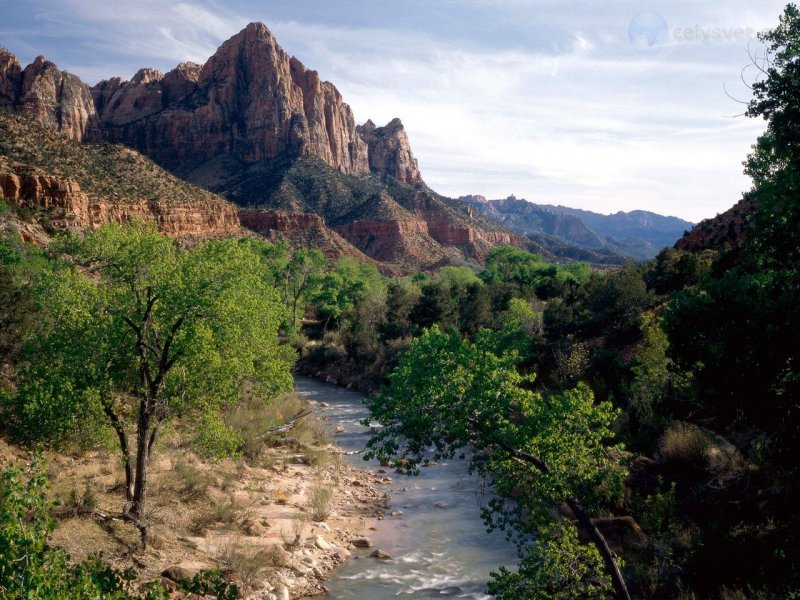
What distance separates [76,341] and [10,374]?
24.6 ft

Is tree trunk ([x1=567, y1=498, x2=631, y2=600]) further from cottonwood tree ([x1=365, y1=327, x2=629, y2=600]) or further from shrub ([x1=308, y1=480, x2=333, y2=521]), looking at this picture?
shrub ([x1=308, y1=480, x2=333, y2=521])

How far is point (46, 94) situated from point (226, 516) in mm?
172381

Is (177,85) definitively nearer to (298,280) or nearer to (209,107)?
(209,107)

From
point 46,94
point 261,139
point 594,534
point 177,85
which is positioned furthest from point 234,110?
point 594,534

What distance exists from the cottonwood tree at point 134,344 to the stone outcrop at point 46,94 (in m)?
160

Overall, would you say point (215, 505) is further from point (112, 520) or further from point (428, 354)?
point (428, 354)

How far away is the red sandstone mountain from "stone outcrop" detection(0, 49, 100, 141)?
1.01 feet

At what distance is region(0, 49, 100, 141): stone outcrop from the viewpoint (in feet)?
481

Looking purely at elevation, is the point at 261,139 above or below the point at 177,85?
below

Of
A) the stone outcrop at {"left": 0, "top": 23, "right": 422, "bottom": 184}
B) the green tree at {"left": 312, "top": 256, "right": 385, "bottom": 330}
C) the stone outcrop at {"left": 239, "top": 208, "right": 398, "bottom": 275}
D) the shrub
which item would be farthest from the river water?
the stone outcrop at {"left": 0, "top": 23, "right": 422, "bottom": 184}

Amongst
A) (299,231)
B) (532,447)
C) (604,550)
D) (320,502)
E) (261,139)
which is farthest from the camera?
(261,139)

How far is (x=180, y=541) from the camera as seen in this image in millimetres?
14820

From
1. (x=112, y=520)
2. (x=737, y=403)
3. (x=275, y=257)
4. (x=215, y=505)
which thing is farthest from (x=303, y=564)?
(x=275, y=257)

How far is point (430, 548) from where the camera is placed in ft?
56.1
